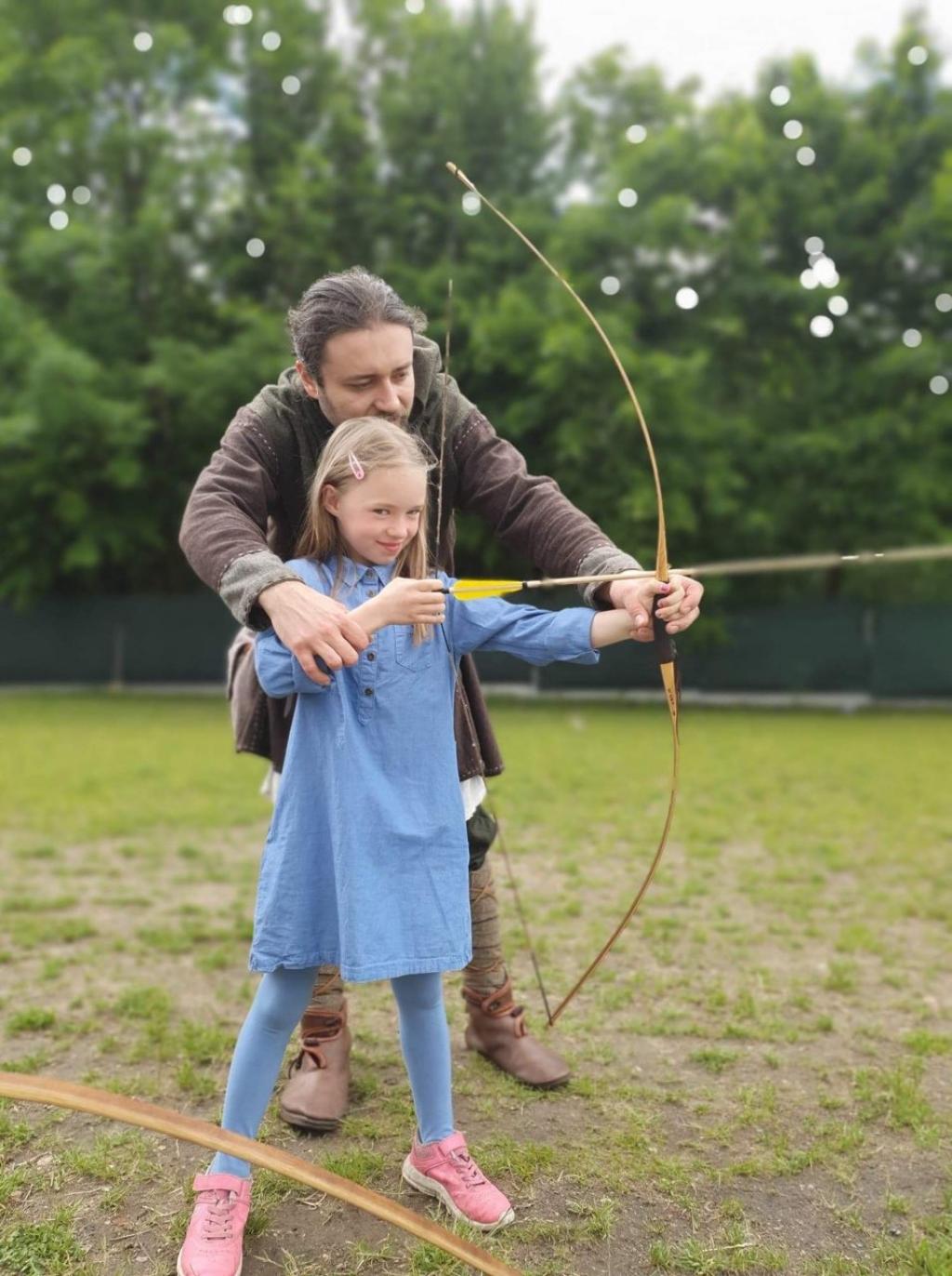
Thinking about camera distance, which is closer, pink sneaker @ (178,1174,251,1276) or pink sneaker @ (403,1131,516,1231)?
pink sneaker @ (178,1174,251,1276)

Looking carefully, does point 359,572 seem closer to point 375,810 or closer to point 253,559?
point 253,559

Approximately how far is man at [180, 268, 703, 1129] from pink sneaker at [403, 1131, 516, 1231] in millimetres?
393

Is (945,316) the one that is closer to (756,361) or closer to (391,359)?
(756,361)

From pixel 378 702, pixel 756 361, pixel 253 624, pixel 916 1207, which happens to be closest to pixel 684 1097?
pixel 916 1207

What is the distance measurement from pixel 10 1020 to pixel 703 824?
4638mm

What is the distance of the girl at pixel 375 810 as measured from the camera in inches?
89.8

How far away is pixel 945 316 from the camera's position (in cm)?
1947

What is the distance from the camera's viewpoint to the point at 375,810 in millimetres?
2301

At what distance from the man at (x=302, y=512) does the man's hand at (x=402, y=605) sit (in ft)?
0.16

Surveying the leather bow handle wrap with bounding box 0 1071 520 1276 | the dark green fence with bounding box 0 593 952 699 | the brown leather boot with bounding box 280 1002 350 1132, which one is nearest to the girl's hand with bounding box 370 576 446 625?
the leather bow handle wrap with bounding box 0 1071 520 1276

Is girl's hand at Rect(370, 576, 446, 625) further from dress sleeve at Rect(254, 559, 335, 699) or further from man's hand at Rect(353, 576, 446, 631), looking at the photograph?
dress sleeve at Rect(254, 559, 335, 699)

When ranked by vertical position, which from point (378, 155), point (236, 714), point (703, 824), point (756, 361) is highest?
point (378, 155)

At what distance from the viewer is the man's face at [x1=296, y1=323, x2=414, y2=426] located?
2553mm

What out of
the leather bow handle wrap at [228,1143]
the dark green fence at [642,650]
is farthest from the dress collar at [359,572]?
the dark green fence at [642,650]
